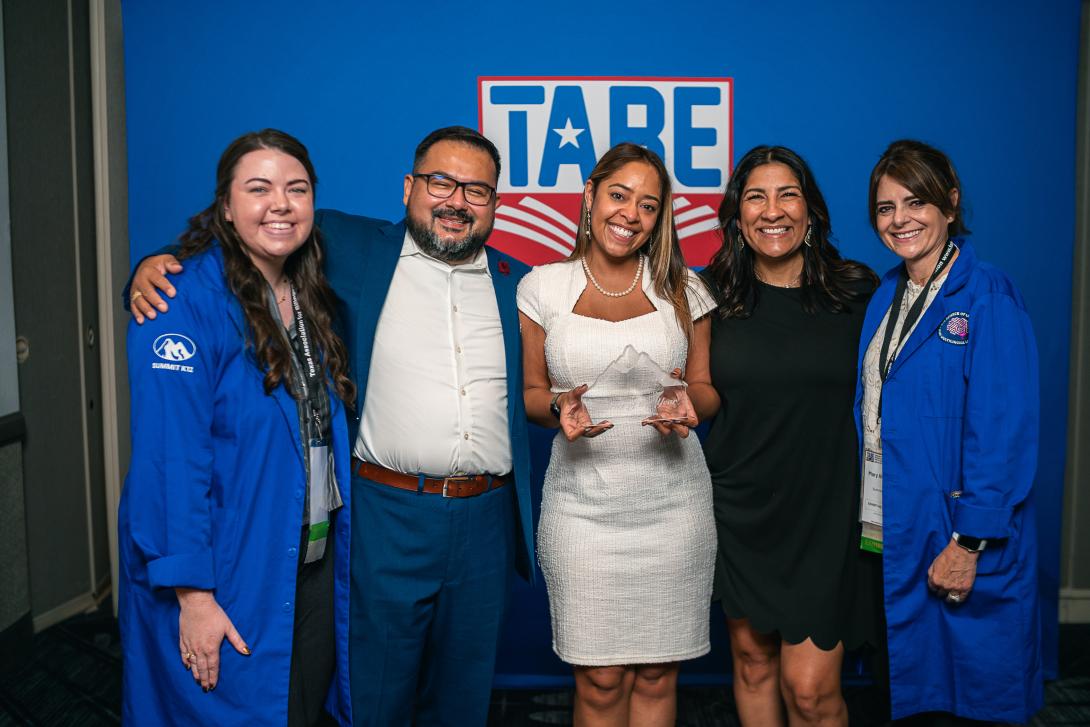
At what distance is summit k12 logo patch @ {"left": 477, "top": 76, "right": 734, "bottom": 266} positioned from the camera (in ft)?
10.6

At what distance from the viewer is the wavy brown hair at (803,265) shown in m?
2.34

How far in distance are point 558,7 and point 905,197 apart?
1.70m

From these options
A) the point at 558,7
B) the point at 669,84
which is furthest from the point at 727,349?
the point at 558,7

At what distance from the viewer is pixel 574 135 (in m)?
3.23

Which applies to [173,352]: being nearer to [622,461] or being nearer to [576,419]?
[576,419]

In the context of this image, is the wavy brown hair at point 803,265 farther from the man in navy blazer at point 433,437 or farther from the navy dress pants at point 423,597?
the navy dress pants at point 423,597

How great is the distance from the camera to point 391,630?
83.1 inches

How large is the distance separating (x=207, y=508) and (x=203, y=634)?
27 cm

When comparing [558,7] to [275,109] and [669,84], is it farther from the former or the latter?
[275,109]

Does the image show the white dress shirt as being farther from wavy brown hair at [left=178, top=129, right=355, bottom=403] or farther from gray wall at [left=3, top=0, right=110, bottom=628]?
gray wall at [left=3, top=0, right=110, bottom=628]

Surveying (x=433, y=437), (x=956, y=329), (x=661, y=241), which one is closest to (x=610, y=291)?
(x=661, y=241)

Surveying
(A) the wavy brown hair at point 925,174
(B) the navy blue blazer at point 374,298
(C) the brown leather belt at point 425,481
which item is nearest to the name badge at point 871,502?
(A) the wavy brown hair at point 925,174

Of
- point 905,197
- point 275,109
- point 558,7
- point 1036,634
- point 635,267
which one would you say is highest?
point 558,7

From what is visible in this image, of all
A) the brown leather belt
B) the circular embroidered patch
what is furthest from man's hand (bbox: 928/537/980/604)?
the brown leather belt
